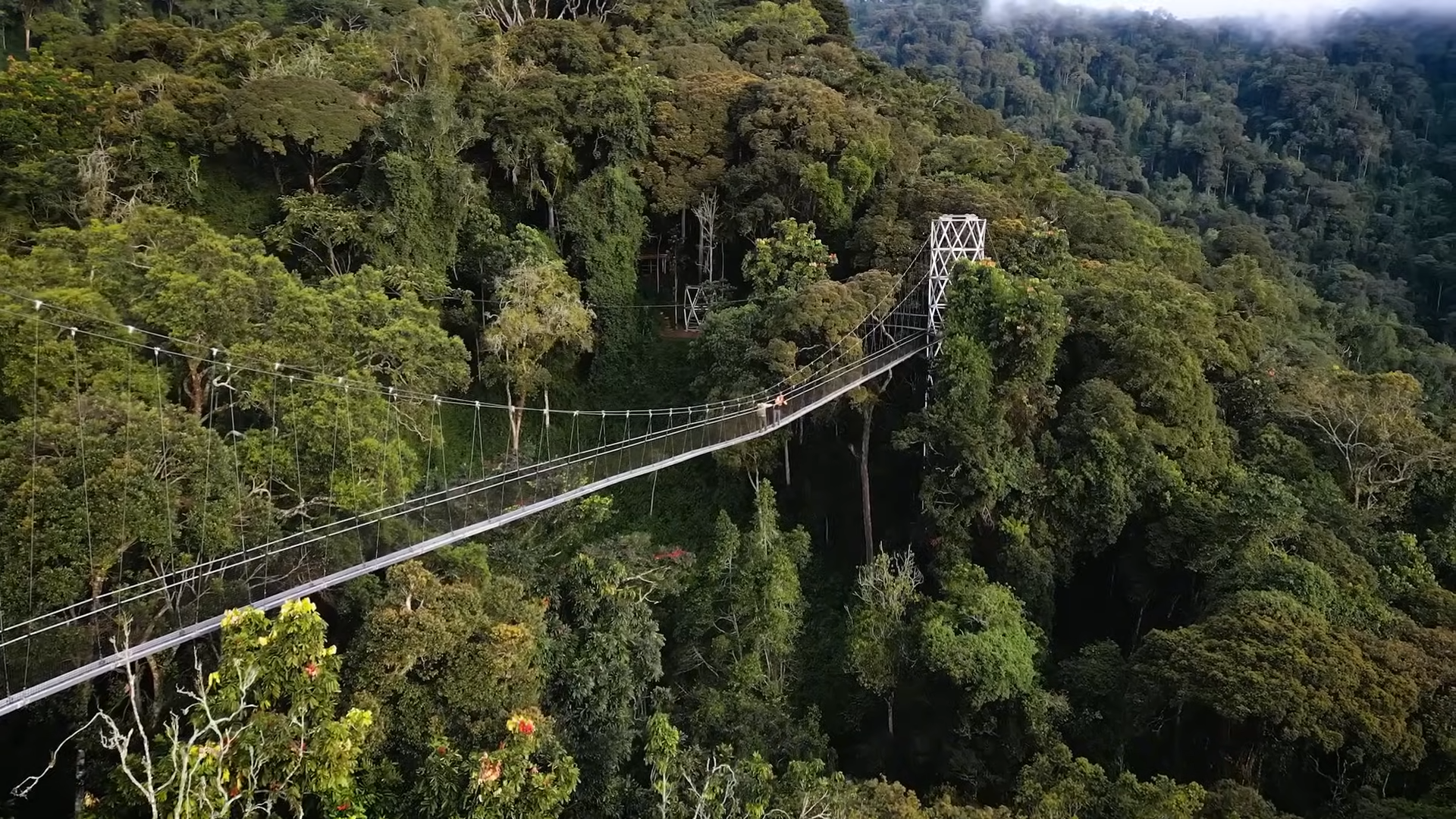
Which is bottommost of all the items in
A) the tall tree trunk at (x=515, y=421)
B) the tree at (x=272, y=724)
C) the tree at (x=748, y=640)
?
the tree at (x=748, y=640)

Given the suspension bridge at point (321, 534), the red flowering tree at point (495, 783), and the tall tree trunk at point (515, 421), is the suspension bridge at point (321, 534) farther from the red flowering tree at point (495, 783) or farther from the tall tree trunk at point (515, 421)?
the red flowering tree at point (495, 783)

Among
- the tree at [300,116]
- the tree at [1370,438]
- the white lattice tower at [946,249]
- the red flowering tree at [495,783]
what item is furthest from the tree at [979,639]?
the tree at [300,116]

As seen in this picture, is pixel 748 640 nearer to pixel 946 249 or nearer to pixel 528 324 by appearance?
pixel 528 324

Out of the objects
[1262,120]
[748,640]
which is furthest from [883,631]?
[1262,120]

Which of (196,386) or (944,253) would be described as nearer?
(196,386)

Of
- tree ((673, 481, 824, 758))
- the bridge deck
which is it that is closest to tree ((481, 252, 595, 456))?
the bridge deck

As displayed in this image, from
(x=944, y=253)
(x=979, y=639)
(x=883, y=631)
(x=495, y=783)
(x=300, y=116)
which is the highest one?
(x=300, y=116)

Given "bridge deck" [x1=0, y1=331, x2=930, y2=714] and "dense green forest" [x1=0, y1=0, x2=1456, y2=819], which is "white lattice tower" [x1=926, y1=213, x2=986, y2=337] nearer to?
"dense green forest" [x1=0, y1=0, x2=1456, y2=819]
